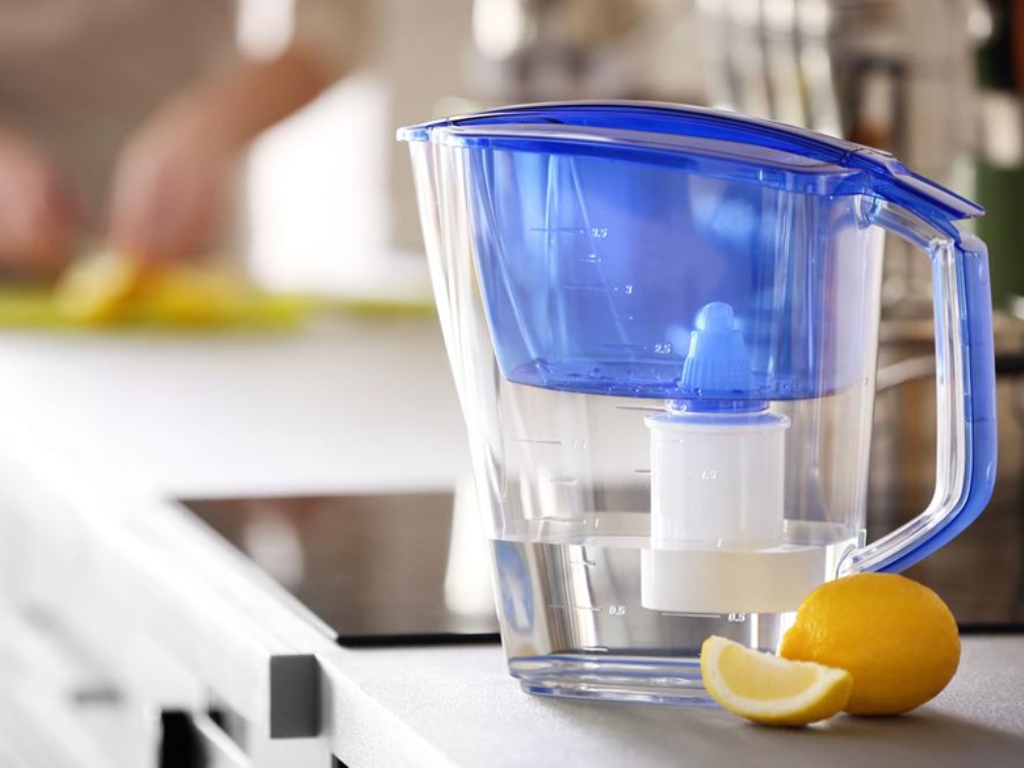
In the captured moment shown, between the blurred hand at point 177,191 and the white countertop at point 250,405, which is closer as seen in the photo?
the white countertop at point 250,405

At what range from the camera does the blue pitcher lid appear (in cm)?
56

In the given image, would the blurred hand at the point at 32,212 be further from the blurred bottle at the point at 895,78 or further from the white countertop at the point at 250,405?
the blurred bottle at the point at 895,78

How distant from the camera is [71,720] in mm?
1140

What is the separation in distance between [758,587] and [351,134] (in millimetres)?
4099

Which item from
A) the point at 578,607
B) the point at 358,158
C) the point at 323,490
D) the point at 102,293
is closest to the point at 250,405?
the point at 323,490

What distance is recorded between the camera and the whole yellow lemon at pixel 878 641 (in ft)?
1.78

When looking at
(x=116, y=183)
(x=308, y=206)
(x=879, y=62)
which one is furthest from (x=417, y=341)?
(x=308, y=206)

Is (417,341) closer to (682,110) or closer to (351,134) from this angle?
(682,110)

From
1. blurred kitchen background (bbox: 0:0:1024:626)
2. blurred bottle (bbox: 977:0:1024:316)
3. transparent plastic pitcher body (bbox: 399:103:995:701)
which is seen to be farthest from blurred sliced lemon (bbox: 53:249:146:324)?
transparent plastic pitcher body (bbox: 399:103:995:701)

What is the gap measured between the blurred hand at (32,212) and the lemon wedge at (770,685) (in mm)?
2651

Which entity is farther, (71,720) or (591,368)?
(71,720)

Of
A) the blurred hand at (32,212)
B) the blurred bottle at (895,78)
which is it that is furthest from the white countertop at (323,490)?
the blurred hand at (32,212)

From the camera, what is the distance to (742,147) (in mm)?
562

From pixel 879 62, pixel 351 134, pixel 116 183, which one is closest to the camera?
pixel 879 62
